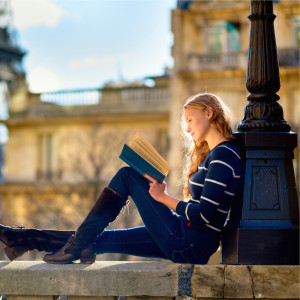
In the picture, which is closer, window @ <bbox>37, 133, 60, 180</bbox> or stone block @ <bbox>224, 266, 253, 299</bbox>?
stone block @ <bbox>224, 266, 253, 299</bbox>

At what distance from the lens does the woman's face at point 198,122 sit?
4848 millimetres

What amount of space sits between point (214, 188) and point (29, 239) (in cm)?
151

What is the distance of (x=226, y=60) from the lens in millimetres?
25094

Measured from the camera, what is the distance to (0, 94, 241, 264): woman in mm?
4570

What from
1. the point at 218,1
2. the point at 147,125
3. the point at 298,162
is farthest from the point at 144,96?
the point at 298,162

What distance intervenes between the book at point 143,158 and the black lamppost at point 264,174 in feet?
1.96

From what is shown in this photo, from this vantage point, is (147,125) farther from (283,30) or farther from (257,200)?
(257,200)

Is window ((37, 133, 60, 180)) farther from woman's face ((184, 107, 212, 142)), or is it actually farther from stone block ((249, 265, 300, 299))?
stone block ((249, 265, 300, 299))

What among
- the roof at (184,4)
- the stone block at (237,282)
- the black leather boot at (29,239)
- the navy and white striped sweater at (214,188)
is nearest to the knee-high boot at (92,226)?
the black leather boot at (29,239)

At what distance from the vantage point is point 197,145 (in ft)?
16.4

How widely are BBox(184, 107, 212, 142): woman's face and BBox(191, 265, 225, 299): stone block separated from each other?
1006mm

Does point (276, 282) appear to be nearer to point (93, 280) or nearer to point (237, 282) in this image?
point (237, 282)

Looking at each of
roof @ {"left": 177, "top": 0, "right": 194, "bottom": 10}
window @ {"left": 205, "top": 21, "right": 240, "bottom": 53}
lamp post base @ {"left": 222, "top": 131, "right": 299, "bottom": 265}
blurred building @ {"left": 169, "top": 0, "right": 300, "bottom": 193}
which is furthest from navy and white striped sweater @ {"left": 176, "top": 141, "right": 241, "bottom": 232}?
roof @ {"left": 177, "top": 0, "right": 194, "bottom": 10}

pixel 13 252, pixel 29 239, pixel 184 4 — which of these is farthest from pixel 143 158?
pixel 184 4
